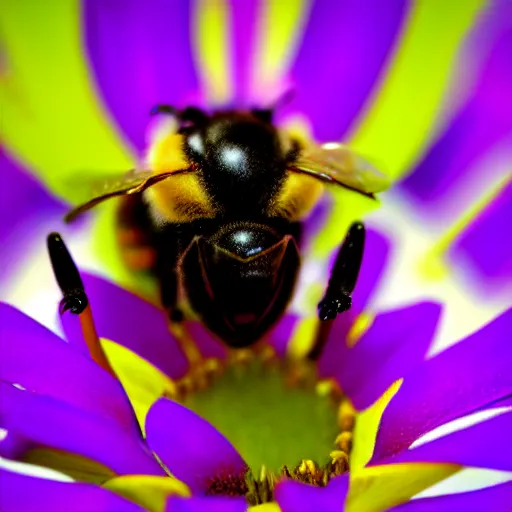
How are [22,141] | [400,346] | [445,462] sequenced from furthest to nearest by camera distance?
1. [22,141]
2. [400,346]
3. [445,462]

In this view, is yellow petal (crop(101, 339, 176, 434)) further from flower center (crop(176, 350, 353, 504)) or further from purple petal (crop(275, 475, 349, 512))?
purple petal (crop(275, 475, 349, 512))

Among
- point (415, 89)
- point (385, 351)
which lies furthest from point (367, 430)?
point (415, 89)

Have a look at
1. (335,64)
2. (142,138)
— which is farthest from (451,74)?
(142,138)

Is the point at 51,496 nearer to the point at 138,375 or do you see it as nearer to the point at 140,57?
the point at 138,375

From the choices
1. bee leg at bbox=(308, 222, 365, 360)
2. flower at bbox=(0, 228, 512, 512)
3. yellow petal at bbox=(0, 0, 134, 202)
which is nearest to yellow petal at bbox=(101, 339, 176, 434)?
flower at bbox=(0, 228, 512, 512)

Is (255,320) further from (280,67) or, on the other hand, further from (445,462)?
(280,67)

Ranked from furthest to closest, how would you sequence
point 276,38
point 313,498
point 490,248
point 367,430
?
point 276,38
point 490,248
point 367,430
point 313,498

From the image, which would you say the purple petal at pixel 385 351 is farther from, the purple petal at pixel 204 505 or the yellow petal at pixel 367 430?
the purple petal at pixel 204 505
